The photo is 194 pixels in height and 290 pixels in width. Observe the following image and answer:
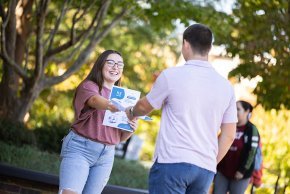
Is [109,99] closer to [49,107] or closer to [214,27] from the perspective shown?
[214,27]

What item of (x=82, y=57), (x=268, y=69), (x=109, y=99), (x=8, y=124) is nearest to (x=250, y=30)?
(x=268, y=69)

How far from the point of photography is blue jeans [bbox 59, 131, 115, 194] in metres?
6.14

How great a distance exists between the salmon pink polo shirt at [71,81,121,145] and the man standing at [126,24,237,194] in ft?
4.07

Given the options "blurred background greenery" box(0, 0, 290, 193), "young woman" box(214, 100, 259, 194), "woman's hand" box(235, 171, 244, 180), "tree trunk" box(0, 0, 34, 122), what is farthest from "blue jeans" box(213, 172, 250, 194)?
"tree trunk" box(0, 0, 34, 122)

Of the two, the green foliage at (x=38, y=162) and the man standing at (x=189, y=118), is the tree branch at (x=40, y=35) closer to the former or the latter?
the green foliage at (x=38, y=162)

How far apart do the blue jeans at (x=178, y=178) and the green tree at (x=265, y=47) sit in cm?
615

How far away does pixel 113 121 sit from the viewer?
20.9 ft

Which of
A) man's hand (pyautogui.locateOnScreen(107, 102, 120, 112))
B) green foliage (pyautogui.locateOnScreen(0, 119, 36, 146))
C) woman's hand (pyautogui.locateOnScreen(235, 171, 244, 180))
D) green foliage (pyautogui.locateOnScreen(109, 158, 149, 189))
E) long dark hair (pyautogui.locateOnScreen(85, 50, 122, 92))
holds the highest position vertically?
long dark hair (pyautogui.locateOnScreen(85, 50, 122, 92))

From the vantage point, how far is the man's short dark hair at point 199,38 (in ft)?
16.6

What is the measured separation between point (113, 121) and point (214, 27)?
7418mm

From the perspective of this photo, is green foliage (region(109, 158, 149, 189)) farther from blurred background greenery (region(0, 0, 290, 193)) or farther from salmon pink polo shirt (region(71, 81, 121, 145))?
salmon pink polo shirt (region(71, 81, 121, 145))

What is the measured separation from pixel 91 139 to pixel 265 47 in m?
5.46

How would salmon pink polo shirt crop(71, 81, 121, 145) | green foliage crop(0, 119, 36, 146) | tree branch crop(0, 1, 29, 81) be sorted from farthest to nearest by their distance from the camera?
tree branch crop(0, 1, 29, 81), green foliage crop(0, 119, 36, 146), salmon pink polo shirt crop(71, 81, 121, 145)

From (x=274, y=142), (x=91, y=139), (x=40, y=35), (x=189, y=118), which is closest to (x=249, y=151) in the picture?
(x=91, y=139)
